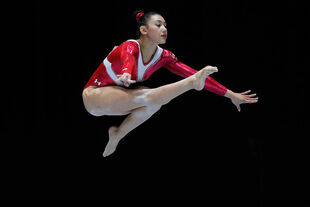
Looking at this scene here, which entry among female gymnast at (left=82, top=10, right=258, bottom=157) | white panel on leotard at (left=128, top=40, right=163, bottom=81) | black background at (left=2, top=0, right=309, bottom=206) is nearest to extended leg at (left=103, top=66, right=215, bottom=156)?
female gymnast at (left=82, top=10, right=258, bottom=157)

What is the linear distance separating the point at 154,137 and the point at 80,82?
32.0 inches

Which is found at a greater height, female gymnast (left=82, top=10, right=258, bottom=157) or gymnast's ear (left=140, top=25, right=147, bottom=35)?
gymnast's ear (left=140, top=25, right=147, bottom=35)

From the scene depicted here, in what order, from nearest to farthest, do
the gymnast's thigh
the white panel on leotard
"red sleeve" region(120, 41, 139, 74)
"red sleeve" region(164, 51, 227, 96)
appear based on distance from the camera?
"red sleeve" region(120, 41, 139, 74)
the gymnast's thigh
the white panel on leotard
"red sleeve" region(164, 51, 227, 96)

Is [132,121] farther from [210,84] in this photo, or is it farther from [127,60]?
[210,84]

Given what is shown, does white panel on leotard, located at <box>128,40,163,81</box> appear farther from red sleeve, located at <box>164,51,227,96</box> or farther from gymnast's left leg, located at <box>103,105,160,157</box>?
gymnast's left leg, located at <box>103,105,160,157</box>

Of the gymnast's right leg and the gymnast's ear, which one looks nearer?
the gymnast's right leg

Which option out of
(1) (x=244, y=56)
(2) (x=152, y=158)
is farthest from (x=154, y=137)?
(1) (x=244, y=56)

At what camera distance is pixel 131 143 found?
3.64 meters

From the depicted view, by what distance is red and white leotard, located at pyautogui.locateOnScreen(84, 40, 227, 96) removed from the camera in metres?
2.44

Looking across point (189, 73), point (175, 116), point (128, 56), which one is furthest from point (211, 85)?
point (175, 116)

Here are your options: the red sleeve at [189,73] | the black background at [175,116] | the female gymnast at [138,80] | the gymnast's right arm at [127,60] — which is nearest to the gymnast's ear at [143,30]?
the female gymnast at [138,80]

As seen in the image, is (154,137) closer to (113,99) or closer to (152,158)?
(152,158)

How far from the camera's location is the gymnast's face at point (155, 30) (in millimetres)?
2469

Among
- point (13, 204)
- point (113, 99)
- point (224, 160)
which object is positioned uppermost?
point (113, 99)
